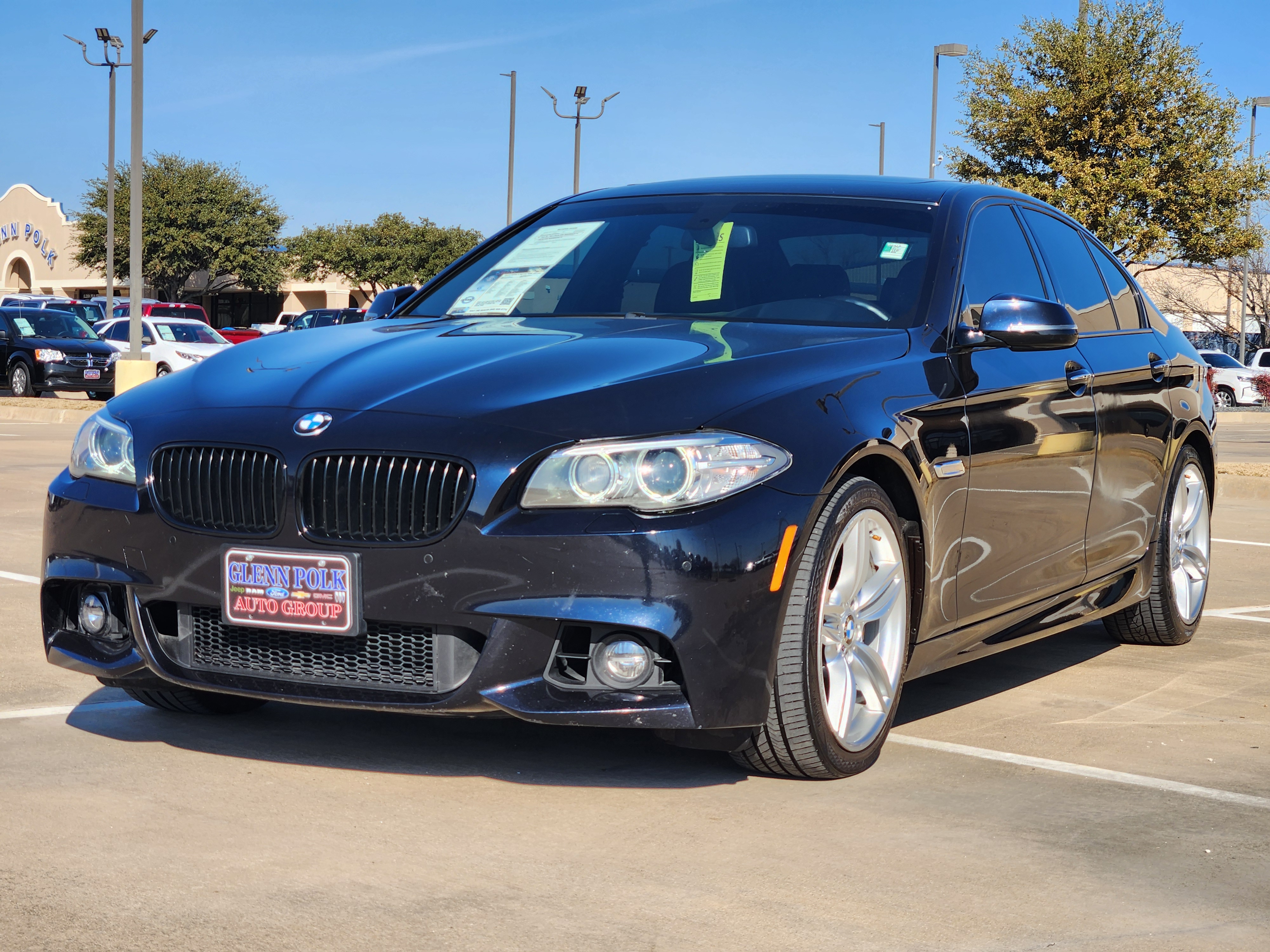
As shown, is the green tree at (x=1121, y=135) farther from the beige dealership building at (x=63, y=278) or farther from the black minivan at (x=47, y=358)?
the beige dealership building at (x=63, y=278)

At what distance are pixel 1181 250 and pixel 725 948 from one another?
28125mm

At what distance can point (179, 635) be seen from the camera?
13.6 ft

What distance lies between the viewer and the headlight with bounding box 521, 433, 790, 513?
3711mm

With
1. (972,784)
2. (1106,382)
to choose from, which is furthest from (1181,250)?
(972,784)


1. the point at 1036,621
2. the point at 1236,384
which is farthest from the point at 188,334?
the point at 1036,621

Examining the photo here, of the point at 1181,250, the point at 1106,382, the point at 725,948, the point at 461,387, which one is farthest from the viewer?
the point at 1181,250

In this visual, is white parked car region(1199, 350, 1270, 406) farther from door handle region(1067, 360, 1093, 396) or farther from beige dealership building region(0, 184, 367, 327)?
beige dealership building region(0, 184, 367, 327)

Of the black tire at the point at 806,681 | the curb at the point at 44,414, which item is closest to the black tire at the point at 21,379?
the curb at the point at 44,414

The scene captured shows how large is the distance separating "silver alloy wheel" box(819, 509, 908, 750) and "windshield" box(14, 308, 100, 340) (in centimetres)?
2608

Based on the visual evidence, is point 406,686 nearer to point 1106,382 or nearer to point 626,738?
point 626,738

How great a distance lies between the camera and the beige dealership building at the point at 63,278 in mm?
73438

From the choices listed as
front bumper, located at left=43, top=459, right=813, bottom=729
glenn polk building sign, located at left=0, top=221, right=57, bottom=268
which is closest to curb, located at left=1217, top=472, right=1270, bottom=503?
front bumper, located at left=43, top=459, right=813, bottom=729

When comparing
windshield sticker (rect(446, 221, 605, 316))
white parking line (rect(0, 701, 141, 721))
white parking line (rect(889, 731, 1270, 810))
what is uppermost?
windshield sticker (rect(446, 221, 605, 316))

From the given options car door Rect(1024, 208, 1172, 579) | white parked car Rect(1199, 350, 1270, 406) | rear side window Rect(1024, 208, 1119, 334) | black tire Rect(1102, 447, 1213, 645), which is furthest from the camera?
white parked car Rect(1199, 350, 1270, 406)
